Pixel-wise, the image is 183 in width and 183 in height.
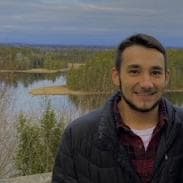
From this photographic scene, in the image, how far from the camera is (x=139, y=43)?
73.6 inches

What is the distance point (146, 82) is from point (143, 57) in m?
0.09

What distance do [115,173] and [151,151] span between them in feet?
0.51

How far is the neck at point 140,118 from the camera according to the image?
187 centimetres

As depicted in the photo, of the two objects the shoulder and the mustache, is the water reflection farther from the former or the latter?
the mustache

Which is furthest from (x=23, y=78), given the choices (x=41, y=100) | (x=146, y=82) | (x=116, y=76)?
(x=146, y=82)

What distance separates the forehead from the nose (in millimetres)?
43

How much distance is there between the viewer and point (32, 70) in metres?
8.30

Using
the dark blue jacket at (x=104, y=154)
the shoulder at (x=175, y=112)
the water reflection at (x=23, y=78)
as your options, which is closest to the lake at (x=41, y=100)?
the water reflection at (x=23, y=78)

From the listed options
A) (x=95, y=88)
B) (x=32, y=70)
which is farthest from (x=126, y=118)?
(x=32, y=70)

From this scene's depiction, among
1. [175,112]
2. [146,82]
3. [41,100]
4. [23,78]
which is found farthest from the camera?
[23,78]

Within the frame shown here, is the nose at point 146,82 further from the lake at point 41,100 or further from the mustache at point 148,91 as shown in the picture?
the lake at point 41,100

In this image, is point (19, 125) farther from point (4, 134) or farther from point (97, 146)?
point (97, 146)

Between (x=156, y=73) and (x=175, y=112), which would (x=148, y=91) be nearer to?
(x=156, y=73)

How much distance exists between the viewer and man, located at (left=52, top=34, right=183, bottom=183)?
1.83 metres
